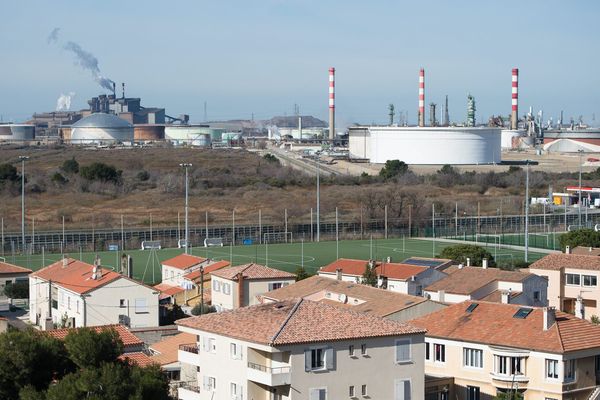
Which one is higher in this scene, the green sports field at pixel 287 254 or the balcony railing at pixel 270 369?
the balcony railing at pixel 270 369

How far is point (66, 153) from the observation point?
349 feet

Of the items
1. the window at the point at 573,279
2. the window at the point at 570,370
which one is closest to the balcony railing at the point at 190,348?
the window at the point at 570,370

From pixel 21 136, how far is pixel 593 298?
120958 millimetres

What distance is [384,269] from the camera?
29.5 meters

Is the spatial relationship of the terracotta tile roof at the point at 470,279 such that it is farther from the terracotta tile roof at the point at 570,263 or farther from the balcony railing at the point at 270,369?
the balcony railing at the point at 270,369

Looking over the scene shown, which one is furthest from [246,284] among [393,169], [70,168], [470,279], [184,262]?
[393,169]

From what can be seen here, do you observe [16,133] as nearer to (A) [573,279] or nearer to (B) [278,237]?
(B) [278,237]

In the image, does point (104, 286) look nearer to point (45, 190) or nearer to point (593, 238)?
point (593, 238)

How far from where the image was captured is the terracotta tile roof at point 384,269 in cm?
2848

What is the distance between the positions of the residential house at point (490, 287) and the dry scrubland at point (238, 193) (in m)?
28.5

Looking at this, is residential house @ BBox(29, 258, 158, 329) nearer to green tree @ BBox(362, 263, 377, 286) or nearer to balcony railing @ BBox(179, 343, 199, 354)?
green tree @ BBox(362, 263, 377, 286)

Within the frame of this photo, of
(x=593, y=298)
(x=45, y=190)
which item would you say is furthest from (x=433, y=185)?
(x=593, y=298)

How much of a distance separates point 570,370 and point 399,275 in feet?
35.5

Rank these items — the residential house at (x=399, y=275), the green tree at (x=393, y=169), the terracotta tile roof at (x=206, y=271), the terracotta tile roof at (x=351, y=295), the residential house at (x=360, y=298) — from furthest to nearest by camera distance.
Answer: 1. the green tree at (x=393, y=169)
2. the terracotta tile roof at (x=206, y=271)
3. the residential house at (x=399, y=275)
4. the terracotta tile roof at (x=351, y=295)
5. the residential house at (x=360, y=298)
